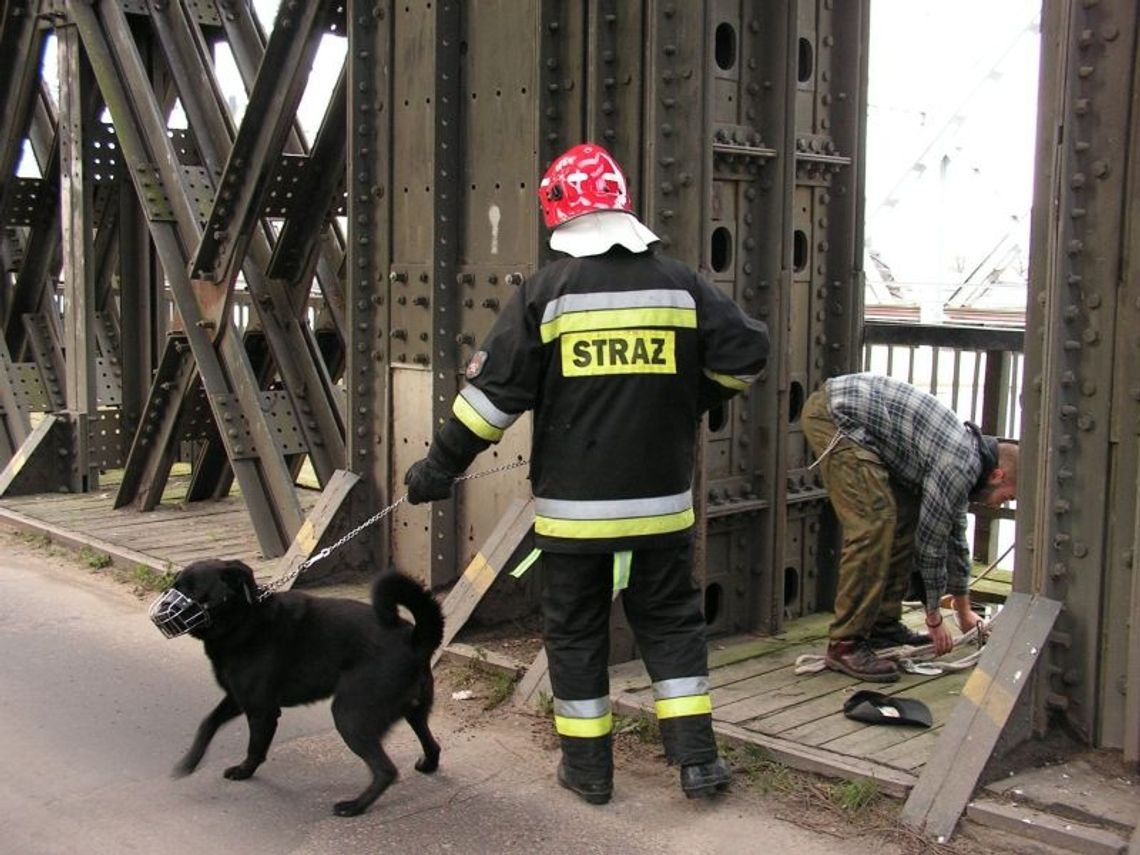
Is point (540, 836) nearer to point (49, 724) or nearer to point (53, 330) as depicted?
point (49, 724)

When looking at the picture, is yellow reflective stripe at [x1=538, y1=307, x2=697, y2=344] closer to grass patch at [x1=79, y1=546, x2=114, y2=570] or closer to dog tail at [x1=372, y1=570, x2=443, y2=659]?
dog tail at [x1=372, y1=570, x2=443, y2=659]

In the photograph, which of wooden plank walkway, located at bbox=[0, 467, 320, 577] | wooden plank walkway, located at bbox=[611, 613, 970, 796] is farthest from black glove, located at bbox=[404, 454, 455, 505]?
wooden plank walkway, located at bbox=[0, 467, 320, 577]

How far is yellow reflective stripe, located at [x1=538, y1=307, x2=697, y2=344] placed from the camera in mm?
4582

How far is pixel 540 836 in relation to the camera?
4469mm

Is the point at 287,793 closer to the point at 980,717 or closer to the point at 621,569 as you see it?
the point at 621,569

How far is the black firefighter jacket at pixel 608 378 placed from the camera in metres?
4.60

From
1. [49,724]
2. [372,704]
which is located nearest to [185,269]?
[49,724]

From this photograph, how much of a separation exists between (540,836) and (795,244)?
3497 mm

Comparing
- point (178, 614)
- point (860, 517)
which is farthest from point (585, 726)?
point (860, 517)

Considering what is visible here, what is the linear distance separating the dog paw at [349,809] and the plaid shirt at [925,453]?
2.53 meters

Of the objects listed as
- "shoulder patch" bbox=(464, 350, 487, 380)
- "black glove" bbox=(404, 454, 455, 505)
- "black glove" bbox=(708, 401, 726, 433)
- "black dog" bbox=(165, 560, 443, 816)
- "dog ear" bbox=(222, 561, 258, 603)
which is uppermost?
"shoulder patch" bbox=(464, 350, 487, 380)

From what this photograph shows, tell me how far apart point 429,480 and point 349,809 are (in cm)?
117

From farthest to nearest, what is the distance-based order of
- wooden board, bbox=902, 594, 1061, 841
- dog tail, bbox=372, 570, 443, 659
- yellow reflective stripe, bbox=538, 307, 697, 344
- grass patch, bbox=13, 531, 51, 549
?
grass patch, bbox=13, 531, 51, 549, dog tail, bbox=372, 570, 443, 659, yellow reflective stripe, bbox=538, 307, 697, 344, wooden board, bbox=902, 594, 1061, 841

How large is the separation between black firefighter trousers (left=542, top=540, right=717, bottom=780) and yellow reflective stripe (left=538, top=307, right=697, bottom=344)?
2.60 feet
